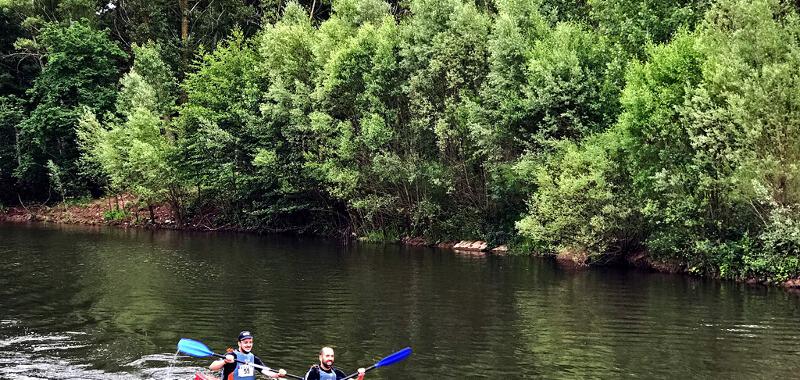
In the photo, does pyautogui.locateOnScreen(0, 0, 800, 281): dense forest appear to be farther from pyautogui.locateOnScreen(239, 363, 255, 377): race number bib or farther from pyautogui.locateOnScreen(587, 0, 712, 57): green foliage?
pyautogui.locateOnScreen(239, 363, 255, 377): race number bib

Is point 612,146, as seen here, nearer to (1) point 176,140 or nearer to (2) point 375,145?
(2) point 375,145

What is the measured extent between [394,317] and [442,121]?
79.8 feet

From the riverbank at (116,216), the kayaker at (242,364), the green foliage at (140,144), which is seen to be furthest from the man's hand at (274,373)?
the green foliage at (140,144)

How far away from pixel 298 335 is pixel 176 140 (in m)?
50.3

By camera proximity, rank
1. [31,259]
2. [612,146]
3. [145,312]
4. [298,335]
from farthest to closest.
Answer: [31,259], [612,146], [145,312], [298,335]

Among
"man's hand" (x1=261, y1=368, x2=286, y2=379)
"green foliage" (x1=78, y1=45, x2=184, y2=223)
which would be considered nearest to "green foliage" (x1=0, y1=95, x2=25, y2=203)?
"green foliage" (x1=78, y1=45, x2=184, y2=223)

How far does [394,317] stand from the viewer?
98.5ft

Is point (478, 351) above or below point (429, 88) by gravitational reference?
below

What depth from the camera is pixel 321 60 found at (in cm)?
5956

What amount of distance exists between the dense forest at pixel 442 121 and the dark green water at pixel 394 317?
3.87 m

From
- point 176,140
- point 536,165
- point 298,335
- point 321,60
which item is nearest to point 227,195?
point 176,140

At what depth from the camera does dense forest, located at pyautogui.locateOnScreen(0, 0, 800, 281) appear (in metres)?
37.4

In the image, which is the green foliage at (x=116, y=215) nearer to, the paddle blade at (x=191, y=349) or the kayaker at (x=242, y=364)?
the paddle blade at (x=191, y=349)

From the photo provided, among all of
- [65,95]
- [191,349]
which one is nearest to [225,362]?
[191,349]
